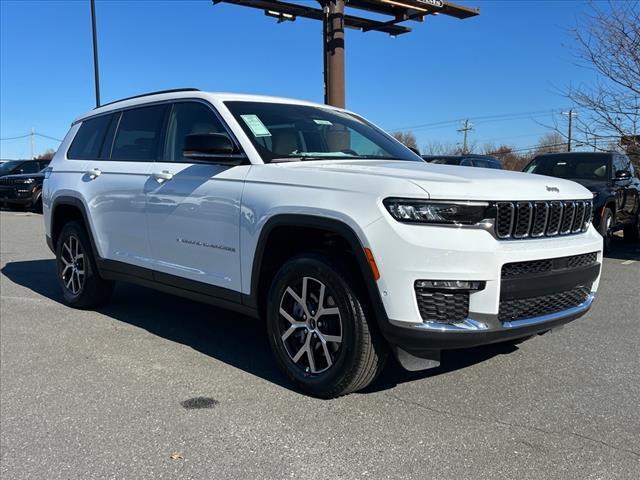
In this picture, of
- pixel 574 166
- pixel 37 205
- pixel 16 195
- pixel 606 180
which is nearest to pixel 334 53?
pixel 574 166

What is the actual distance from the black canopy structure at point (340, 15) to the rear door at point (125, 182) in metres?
6.53

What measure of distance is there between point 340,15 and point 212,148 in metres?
8.67

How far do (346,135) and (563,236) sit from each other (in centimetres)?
187

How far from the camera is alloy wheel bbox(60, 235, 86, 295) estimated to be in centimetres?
579

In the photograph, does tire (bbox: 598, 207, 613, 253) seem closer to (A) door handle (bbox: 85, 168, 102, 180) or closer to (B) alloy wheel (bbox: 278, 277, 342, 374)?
(B) alloy wheel (bbox: 278, 277, 342, 374)

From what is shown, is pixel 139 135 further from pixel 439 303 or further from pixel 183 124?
pixel 439 303

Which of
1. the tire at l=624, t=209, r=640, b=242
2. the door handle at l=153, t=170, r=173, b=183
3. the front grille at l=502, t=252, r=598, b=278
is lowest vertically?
the tire at l=624, t=209, r=640, b=242

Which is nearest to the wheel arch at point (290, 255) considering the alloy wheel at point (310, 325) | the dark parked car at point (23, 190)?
the alloy wheel at point (310, 325)

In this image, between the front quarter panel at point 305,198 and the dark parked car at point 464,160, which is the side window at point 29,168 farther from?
the front quarter panel at point 305,198

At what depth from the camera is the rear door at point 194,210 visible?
13.1 ft

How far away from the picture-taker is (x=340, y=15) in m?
11.5

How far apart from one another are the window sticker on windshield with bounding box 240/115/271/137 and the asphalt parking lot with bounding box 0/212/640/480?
5.44 ft

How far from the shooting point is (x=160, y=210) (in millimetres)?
4551

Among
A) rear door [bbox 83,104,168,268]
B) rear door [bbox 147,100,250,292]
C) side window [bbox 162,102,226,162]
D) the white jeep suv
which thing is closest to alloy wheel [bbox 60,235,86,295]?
rear door [bbox 83,104,168,268]
